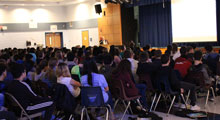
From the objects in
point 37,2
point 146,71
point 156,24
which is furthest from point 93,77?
point 37,2

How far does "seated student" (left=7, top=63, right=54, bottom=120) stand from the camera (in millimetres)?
3715

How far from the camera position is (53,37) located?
19.0m

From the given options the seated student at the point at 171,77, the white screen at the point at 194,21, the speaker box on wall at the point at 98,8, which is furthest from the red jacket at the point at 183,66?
the speaker box on wall at the point at 98,8

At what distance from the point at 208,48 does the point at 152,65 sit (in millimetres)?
2376

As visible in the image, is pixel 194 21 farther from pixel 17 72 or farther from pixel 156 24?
pixel 17 72

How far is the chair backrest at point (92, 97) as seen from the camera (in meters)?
4.09

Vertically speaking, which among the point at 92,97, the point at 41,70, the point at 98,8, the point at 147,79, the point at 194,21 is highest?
the point at 98,8

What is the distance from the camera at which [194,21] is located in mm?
12352

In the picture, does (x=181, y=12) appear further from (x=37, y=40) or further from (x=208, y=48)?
(x=37, y=40)

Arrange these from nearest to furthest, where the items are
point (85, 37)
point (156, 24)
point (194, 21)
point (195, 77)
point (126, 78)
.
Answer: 1. point (126, 78)
2. point (195, 77)
3. point (194, 21)
4. point (156, 24)
5. point (85, 37)

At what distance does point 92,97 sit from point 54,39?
15.5 metres

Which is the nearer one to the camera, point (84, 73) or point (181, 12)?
point (84, 73)

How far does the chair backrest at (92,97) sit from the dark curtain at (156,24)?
10.6 metres

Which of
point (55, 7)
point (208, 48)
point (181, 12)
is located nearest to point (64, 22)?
point (55, 7)
